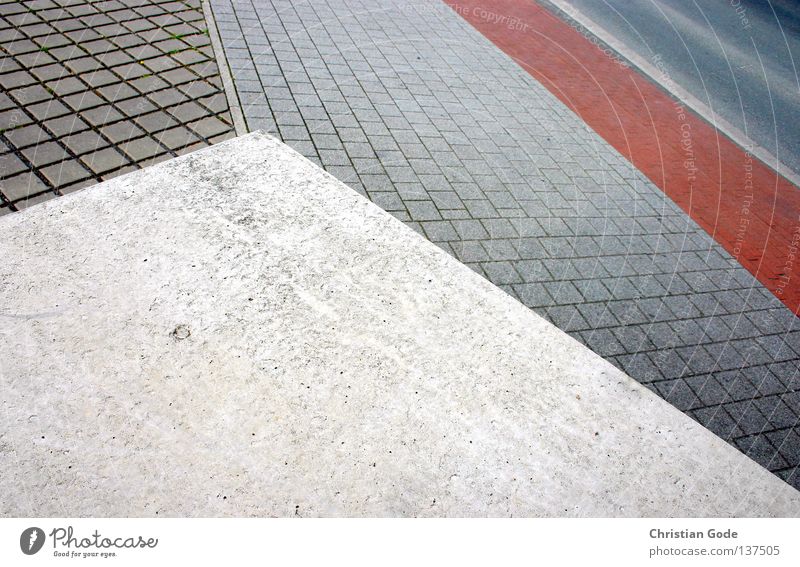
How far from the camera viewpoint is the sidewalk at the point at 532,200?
4.02 metres

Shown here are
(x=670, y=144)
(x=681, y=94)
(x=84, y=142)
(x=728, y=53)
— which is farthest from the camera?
(x=728, y=53)

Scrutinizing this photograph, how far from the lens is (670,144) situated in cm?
708

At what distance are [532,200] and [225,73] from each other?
11.7 feet

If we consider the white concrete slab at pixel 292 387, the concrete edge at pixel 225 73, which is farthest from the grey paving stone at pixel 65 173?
the concrete edge at pixel 225 73

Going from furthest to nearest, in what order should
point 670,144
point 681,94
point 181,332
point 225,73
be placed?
point 681,94
point 670,144
point 225,73
point 181,332

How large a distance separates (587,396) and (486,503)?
3.50 ft

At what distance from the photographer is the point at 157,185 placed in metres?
4.18

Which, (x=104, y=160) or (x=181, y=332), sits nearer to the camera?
(x=181, y=332)

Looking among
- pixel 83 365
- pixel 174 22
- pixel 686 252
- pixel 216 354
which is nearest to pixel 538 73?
pixel 686 252

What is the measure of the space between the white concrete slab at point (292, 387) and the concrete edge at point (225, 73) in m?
1.25

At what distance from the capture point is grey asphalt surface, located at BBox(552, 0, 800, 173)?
828 centimetres


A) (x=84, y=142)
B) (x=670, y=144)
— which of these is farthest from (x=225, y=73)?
(x=670, y=144)

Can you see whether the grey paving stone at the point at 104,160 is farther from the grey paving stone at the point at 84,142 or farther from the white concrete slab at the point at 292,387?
the white concrete slab at the point at 292,387

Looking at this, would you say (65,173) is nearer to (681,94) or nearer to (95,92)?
(95,92)
